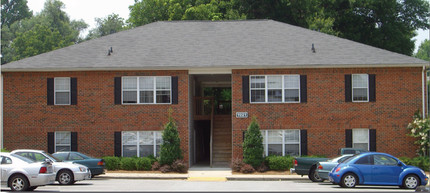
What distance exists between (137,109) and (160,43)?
4678mm

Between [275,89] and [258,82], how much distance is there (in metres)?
0.98

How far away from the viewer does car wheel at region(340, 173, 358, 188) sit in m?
21.1

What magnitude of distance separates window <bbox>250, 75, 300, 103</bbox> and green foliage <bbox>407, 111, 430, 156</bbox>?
6.12 metres

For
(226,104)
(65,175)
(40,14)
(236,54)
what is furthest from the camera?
(40,14)

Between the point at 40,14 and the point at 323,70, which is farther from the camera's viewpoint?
the point at 40,14

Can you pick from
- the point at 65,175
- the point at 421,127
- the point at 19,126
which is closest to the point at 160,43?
the point at 19,126

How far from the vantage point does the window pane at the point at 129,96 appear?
3061 cm

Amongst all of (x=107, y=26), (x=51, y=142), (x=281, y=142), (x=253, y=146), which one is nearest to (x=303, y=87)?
(x=281, y=142)

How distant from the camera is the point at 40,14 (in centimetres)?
9831

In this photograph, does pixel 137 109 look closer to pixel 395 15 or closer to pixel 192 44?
pixel 192 44

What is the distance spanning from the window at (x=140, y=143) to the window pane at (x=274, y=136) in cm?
592

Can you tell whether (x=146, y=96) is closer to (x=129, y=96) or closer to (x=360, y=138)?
(x=129, y=96)

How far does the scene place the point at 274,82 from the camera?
99.6ft

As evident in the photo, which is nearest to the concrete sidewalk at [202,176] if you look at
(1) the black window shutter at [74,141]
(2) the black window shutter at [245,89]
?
(1) the black window shutter at [74,141]
